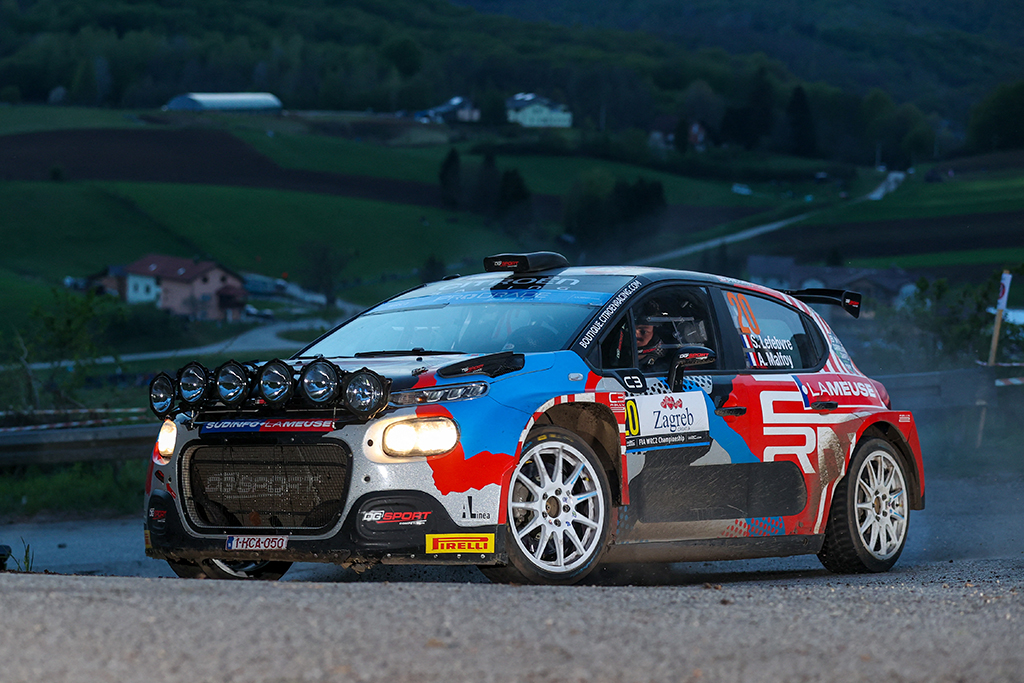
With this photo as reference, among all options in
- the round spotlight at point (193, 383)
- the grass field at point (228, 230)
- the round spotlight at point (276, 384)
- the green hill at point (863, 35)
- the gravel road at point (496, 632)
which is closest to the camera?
the gravel road at point (496, 632)

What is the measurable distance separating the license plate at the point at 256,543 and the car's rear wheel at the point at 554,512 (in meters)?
0.94

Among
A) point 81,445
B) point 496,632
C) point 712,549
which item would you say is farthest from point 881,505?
point 81,445

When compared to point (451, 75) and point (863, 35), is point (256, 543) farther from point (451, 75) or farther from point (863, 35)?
point (451, 75)

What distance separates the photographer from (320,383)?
5.50 metres

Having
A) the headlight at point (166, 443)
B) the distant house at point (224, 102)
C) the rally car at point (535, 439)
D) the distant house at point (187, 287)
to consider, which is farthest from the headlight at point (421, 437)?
the distant house at point (224, 102)

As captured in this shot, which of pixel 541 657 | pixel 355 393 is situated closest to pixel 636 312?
pixel 355 393

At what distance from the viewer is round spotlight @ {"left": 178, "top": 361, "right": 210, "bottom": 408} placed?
234 inches

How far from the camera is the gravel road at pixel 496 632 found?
358 cm

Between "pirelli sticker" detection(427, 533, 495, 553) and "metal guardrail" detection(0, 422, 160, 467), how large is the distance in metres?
6.10

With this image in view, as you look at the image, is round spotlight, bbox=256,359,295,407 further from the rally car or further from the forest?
the forest

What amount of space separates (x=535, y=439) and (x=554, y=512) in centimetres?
36

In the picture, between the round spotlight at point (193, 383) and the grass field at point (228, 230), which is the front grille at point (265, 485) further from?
the grass field at point (228, 230)

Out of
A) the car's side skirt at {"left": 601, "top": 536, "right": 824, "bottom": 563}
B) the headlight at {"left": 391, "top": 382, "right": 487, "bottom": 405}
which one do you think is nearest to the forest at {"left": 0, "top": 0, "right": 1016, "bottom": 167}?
the car's side skirt at {"left": 601, "top": 536, "right": 824, "bottom": 563}

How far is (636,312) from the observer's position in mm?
6500
